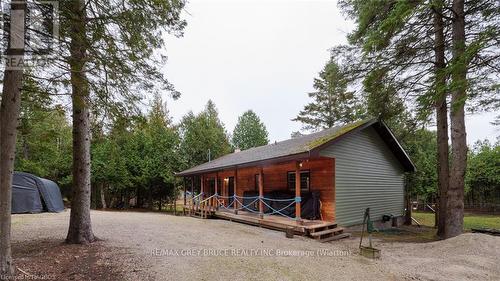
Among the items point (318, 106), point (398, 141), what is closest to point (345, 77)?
point (398, 141)

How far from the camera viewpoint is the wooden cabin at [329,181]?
10344 millimetres

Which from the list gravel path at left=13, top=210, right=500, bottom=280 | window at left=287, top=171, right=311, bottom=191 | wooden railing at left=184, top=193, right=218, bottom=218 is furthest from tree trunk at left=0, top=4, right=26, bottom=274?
wooden railing at left=184, top=193, right=218, bottom=218

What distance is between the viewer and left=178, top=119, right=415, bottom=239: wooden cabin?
1034cm

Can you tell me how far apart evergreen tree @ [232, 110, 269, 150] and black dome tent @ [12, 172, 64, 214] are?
2651cm

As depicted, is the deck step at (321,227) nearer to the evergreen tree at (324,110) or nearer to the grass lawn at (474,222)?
the grass lawn at (474,222)

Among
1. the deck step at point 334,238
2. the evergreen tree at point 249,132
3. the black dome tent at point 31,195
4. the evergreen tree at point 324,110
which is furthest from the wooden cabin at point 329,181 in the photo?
the evergreen tree at point 249,132

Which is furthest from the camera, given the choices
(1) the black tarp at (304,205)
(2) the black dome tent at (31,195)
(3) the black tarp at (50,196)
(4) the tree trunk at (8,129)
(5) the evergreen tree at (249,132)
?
(5) the evergreen tree at (249,132)

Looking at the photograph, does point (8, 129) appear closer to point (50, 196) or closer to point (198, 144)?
point (50, 196)

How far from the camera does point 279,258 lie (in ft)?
20.7

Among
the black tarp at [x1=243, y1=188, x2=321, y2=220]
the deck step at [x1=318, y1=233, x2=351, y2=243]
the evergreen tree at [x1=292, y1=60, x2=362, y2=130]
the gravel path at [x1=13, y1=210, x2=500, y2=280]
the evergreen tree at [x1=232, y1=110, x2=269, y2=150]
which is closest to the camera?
the gravel path at [x1=13, y1=210, x2=500, y2=280]

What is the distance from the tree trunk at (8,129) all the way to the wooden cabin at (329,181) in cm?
744

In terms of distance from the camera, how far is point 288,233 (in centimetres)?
912

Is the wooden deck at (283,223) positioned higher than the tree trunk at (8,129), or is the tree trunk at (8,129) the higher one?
the tree trunk at (8,129)

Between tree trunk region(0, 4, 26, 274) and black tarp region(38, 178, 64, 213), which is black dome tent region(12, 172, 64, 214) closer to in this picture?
black tarp region(38, 178, 64, 213)
